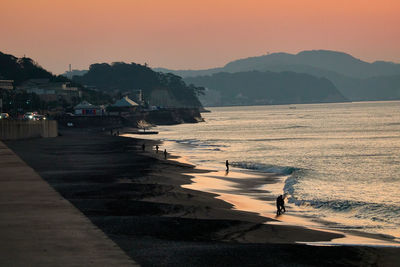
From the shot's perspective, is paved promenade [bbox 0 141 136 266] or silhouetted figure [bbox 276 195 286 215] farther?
silhouetted figure [bbox 276 195 286 215]

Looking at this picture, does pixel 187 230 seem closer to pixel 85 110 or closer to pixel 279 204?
pixel 279 204

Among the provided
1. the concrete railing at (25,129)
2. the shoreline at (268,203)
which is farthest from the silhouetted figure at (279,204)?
the concrete railing at (25,129)

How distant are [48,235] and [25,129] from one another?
66.3m

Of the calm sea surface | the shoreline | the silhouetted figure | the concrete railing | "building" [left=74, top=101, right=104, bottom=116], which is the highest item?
"building" [left=74, top=101, right=104, bottom=116]

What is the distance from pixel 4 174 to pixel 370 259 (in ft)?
75.6

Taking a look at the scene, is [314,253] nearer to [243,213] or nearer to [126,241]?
[126,241]

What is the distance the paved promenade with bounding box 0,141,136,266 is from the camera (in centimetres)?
1534

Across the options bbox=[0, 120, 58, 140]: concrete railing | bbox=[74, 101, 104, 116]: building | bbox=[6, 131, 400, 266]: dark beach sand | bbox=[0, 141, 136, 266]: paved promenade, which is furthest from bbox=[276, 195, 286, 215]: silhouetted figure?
bbox=[74, 101, 104, 116]: building

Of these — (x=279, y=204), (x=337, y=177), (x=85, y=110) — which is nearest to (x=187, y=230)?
(x=279, y=204)

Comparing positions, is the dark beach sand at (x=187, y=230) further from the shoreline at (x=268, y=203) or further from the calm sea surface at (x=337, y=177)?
the calm sea surface at (x=337, y=177)

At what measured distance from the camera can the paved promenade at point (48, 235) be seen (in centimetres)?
1534

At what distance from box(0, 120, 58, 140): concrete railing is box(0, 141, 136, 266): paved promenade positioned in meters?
49.6

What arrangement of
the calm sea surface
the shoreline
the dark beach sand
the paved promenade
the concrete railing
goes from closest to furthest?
the paved promenade, the dark beach sand, the shoreline, the calm sea surface, the concrete railing

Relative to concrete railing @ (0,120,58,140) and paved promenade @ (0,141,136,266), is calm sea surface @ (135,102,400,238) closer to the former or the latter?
paved promenade @ (0,141,136,266)
